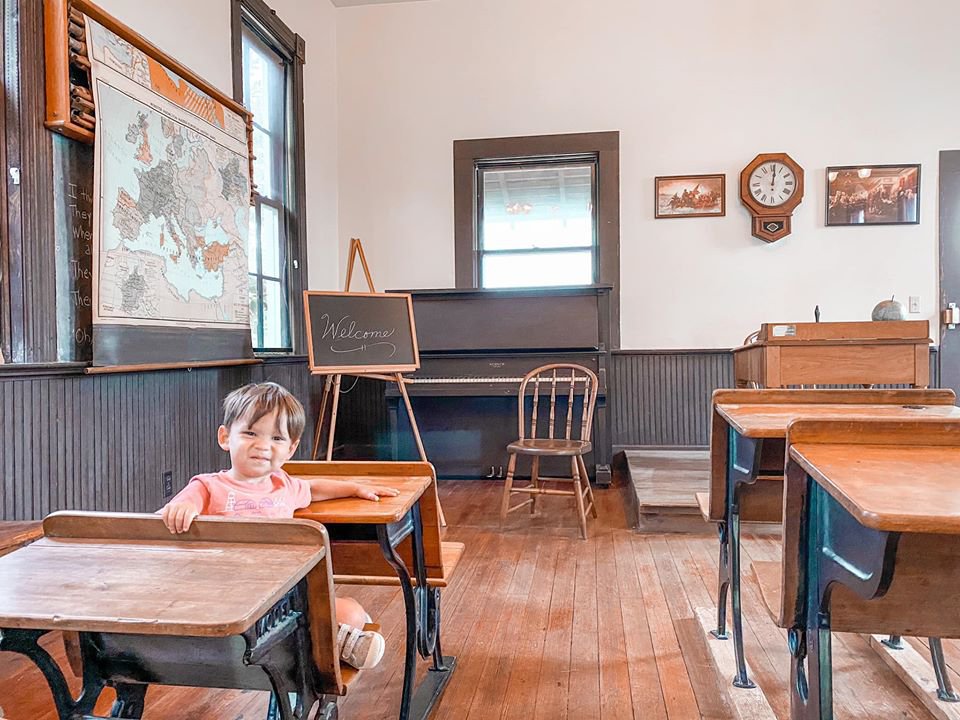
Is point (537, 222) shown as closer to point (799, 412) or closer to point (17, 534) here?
point (799, 412)

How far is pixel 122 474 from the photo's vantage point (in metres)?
2.47

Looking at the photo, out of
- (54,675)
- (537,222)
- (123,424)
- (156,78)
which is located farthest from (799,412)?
(537,222)

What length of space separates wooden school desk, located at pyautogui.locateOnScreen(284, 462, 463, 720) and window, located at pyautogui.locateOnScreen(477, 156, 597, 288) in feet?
10.7

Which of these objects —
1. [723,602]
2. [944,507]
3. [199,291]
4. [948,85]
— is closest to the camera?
[944,507]

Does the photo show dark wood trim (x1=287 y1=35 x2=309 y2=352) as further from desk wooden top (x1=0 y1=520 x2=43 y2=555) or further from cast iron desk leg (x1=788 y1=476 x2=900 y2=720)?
cast iron desk leg (x1=788 y1=476 x2=900 y2=720)

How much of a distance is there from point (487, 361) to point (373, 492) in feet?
9.13

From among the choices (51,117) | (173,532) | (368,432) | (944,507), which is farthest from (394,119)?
(944,507)

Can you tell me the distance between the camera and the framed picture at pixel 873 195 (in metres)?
4.25

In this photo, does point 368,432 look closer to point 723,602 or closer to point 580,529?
point 580,529

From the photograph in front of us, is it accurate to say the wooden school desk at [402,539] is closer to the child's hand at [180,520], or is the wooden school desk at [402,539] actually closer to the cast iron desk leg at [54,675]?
the child's hand at [180,520]

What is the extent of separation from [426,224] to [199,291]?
2.18m

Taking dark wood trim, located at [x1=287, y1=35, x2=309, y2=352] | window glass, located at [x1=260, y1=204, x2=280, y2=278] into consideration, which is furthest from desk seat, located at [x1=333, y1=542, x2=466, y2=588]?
dark wood trim, located at [x1=287, y1=35, x2=309, y2=352]

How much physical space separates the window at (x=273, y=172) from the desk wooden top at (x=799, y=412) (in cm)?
294

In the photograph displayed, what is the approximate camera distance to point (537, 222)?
15.3 ft
